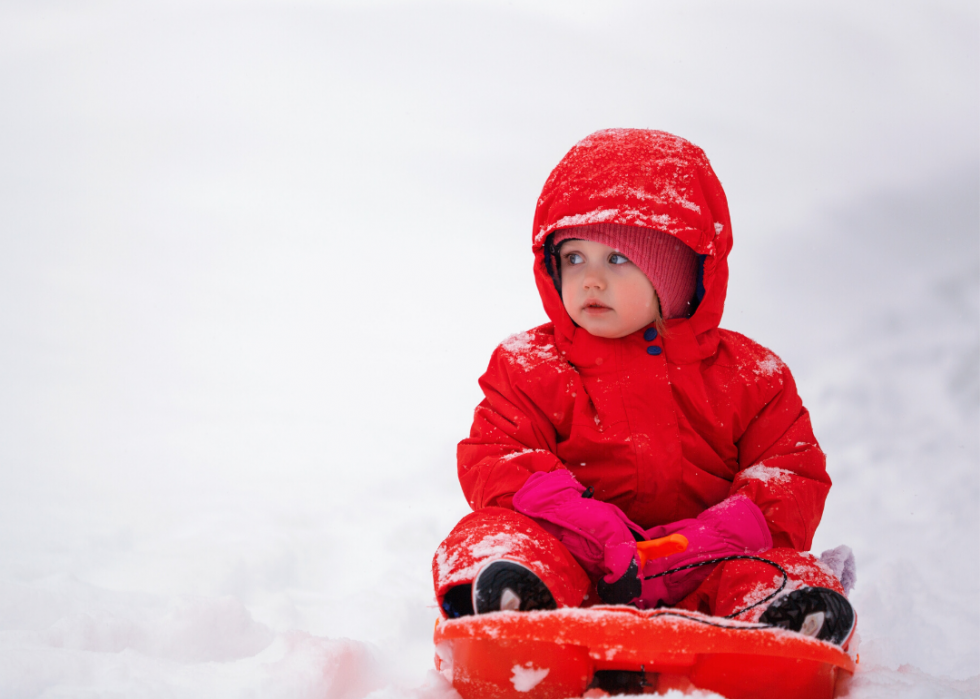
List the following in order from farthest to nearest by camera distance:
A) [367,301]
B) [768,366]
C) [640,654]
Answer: [367,301] → [768,366] → [640,654]

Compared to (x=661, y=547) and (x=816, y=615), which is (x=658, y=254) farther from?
(x=816, y=615)

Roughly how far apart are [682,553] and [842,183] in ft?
8.49

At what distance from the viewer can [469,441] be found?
66.1 inches

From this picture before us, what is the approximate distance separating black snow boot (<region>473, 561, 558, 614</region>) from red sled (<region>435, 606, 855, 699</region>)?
0.05 meters

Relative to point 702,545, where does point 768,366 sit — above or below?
above

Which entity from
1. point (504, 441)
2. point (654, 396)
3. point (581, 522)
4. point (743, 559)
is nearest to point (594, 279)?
point (654, 396)

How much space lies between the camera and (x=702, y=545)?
1486 millimetres

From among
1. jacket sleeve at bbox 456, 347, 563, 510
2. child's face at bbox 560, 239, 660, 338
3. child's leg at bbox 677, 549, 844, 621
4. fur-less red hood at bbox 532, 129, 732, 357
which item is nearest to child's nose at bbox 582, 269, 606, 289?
child's face at bbox 560, 239, 660, 338

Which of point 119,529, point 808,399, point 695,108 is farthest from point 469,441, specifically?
point 695,108

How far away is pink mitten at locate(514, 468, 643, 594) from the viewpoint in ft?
4.58

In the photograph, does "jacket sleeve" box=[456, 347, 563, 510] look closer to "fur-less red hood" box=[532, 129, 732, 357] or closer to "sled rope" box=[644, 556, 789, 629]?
"fur-less red hood" box=[532, 129, 732, 357]

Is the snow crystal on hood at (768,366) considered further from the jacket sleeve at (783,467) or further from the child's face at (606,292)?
the child's face at (606,292)

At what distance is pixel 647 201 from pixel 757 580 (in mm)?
781

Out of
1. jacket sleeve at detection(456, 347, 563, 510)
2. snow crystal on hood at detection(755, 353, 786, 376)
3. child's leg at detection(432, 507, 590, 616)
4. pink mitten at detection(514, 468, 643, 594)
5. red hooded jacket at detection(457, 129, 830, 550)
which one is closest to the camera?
child's leg at detection(432, 507, 590, 616)
